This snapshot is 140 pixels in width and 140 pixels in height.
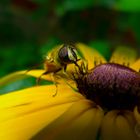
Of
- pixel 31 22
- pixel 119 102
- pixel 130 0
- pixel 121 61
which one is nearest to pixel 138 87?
pixel 119 102

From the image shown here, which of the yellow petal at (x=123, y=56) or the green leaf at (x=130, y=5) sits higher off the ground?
the green leaf at (x=130, y=5)

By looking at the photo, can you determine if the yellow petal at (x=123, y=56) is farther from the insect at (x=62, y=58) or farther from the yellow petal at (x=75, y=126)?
the yellow petal at (x=75, y=126)

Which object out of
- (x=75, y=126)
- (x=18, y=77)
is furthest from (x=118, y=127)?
(x=18, y=77)

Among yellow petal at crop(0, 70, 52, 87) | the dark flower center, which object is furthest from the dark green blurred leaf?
the dark flower center

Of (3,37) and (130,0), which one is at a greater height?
(130,0)

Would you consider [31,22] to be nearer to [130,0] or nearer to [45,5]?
[45,5]

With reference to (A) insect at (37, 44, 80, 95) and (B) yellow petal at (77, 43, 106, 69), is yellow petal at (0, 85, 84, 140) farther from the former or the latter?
(B) yellow petal at (77, 43, 106, 69)

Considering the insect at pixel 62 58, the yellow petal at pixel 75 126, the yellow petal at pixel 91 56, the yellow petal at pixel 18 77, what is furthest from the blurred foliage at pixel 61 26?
the yellow petal at pixel 75 126
